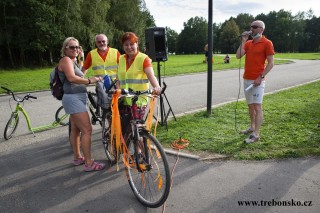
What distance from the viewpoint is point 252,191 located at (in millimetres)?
3430

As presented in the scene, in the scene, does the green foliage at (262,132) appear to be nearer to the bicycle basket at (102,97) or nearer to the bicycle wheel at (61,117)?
the bicycle basket at (102,97)

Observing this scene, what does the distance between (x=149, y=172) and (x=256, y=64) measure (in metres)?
2.75

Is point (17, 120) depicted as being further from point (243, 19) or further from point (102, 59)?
point (243, 19)

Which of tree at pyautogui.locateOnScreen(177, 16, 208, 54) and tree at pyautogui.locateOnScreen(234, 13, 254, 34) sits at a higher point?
tree at pyautogui.locateOnScreen(234, 13, 254, 34)

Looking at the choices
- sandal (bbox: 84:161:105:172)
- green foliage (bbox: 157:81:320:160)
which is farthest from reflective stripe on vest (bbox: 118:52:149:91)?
green foliage (bbox: 157:81:320:160)

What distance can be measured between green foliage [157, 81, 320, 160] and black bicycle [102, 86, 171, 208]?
1.50 m

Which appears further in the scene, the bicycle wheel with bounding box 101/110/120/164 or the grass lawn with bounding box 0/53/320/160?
the grass lawn with bounding box 0/53/320/160

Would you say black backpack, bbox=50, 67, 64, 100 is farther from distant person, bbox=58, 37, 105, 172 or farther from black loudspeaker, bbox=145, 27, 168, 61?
black loudspeaker, bbox=145, 27, 168, 61

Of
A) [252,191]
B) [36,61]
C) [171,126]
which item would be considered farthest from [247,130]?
[36,61]

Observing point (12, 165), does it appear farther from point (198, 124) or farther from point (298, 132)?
point (298, 132)

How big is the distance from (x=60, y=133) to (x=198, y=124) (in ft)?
9.94

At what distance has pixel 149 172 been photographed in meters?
3.49

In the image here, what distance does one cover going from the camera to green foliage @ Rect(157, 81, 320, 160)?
454 cm

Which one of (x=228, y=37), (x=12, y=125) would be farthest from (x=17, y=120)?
(x=228, y=37)
